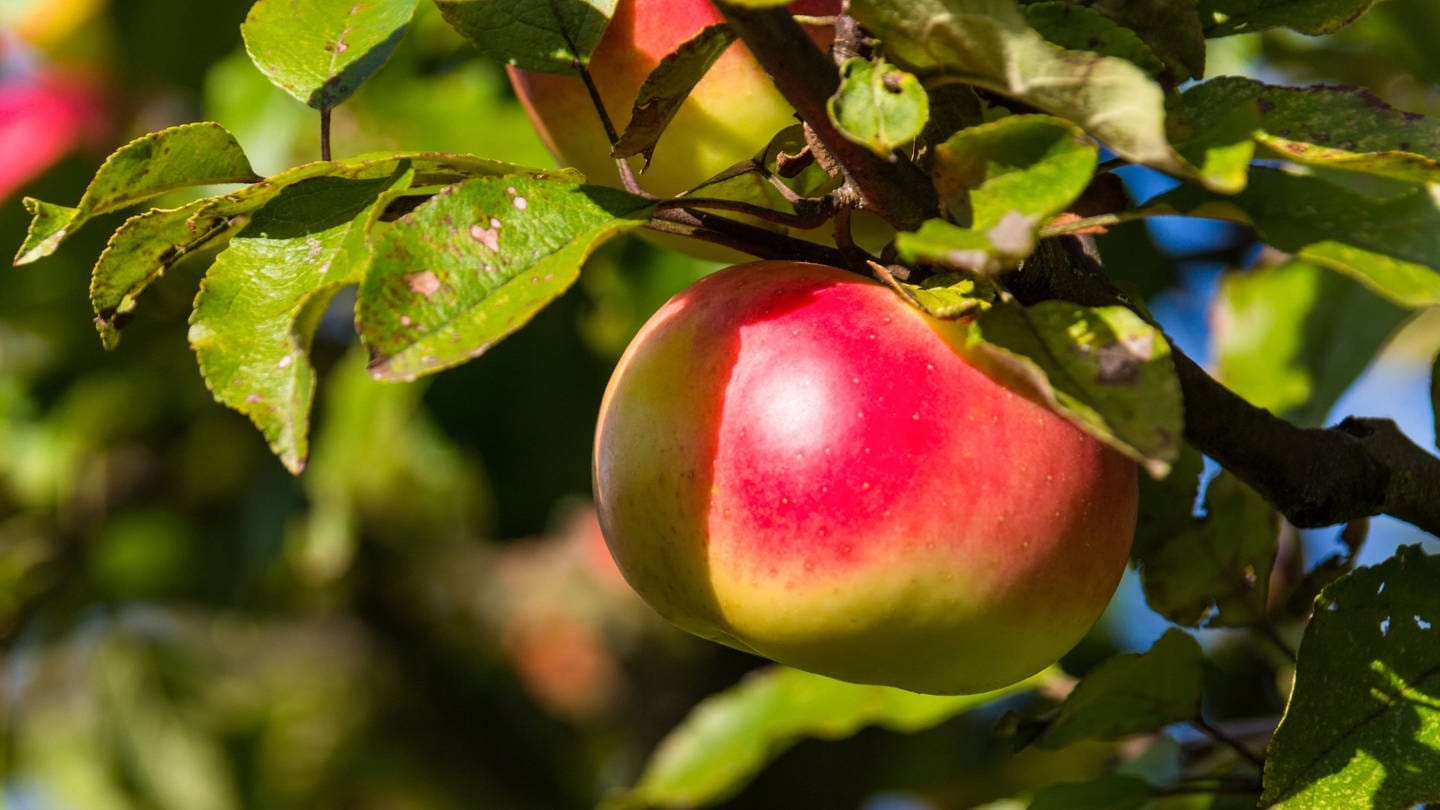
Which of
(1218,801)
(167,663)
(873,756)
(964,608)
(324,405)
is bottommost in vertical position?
(167,663)

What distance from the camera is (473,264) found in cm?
45

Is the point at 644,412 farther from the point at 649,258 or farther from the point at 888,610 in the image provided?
the point at 649,258

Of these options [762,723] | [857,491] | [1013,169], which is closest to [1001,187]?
[1013,169]

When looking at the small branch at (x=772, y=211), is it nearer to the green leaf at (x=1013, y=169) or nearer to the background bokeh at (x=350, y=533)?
the green leaf at (x=1013, y=169)

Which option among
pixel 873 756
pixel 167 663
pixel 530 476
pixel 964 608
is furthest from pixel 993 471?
pixel 167 663

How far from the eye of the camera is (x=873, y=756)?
1.78 metres

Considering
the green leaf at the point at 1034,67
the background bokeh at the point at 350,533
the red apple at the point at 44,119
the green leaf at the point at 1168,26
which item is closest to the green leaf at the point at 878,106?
the green leaf at the point at 1034,67

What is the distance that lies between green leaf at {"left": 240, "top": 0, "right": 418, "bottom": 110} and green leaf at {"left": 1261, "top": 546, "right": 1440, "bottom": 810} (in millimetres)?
415

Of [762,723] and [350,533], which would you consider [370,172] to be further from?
[350,533]

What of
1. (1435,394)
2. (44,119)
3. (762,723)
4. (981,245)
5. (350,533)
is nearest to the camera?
(981,245)

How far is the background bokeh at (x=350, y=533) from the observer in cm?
124

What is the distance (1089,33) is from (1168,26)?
0.21 ft

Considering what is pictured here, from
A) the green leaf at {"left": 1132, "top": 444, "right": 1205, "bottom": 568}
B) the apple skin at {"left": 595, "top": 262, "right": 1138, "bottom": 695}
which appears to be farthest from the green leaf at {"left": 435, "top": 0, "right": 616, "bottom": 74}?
the green leaf at {"left": 1132, "top": 444, "right": 1205, "bottom": 568}

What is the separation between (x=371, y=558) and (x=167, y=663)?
0.44 metres
